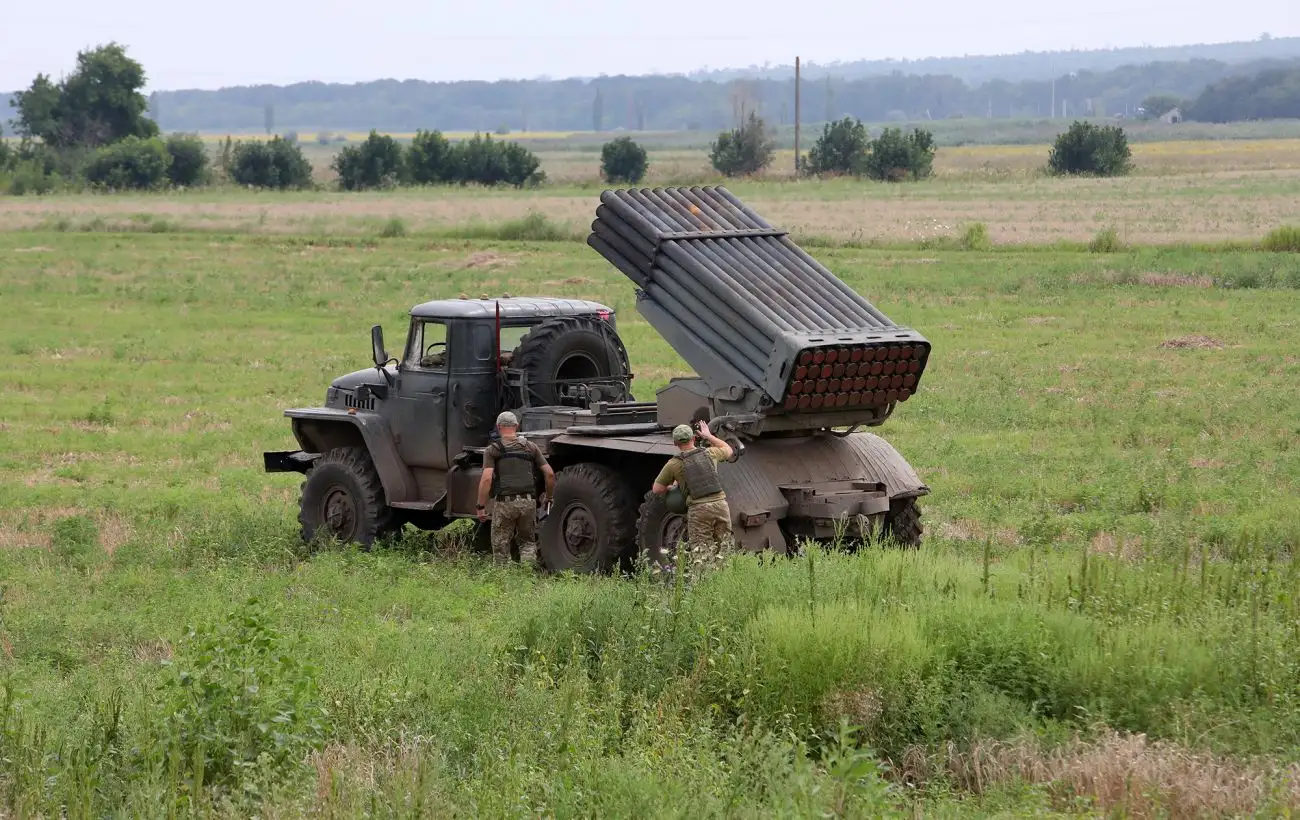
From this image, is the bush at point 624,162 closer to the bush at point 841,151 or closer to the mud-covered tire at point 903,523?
the bush at point 841,151

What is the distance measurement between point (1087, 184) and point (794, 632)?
272 ft

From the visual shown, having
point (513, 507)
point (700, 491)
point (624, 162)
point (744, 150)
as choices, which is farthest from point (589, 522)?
point (744, 150)

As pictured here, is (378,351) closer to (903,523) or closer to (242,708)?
(903,523)

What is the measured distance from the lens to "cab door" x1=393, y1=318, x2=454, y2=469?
49.5 ft

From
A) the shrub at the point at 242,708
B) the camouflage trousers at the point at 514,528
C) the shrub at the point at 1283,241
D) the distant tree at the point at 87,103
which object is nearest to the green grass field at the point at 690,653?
the shrub at the point at 242,708

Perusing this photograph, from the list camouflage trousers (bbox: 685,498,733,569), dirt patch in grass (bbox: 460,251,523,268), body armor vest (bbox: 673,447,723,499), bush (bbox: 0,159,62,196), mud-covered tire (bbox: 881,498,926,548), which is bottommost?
mud-covered tire (bbox: 881,498,926,548)

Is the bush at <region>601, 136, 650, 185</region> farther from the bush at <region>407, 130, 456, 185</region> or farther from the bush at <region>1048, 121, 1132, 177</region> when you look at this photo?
the bush at <region>1048, 121, 1132, 177</region>

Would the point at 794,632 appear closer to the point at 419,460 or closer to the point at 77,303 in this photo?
the point at 419,460

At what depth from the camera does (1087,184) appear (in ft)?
289

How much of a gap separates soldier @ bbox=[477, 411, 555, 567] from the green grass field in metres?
0.40

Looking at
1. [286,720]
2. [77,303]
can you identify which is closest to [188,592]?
[286,720]

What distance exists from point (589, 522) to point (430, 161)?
3550 inches

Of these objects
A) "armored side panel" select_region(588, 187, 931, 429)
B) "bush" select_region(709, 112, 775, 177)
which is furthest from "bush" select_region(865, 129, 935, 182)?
"armored side panel" select_region(588, 187, 931, 429)

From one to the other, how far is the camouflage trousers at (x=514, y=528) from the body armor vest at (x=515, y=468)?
0.36 feet
